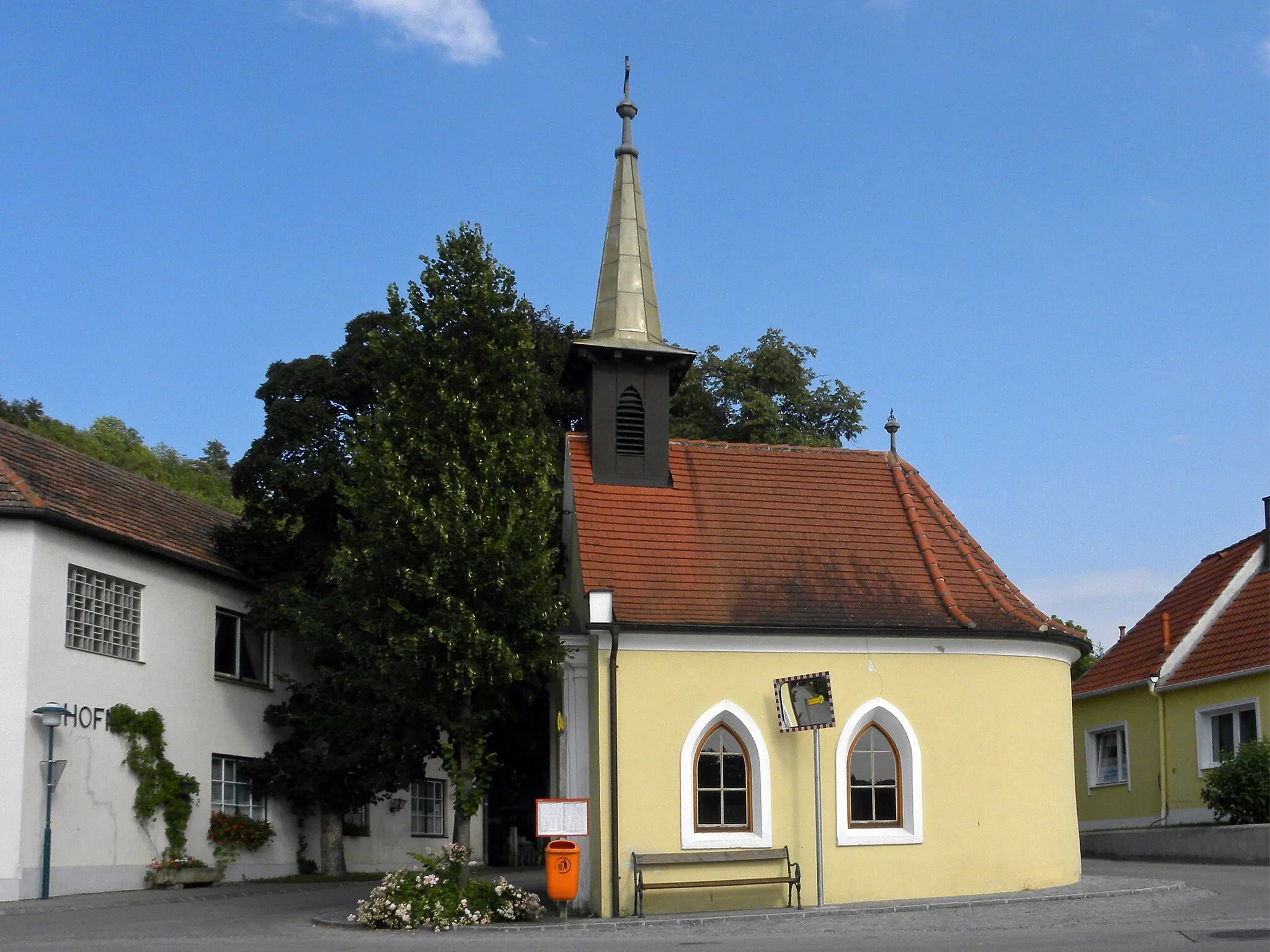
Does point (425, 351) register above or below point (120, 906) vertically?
above

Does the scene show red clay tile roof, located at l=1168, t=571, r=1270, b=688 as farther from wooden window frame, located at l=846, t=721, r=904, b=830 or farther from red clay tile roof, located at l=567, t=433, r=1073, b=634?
wooden window frame, located at l=846, t=721, r=904, b=830

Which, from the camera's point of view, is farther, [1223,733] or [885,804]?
[1223,733]

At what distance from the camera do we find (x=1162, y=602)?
3044 cm

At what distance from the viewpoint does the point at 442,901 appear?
1617 cm

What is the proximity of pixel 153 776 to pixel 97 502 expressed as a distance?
474cm

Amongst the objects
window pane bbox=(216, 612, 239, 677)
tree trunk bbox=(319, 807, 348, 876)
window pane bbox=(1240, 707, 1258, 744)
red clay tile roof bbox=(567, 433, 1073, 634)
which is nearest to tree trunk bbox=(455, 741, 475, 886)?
red clay tile roof bbox=(567, 433, 1073, 634)

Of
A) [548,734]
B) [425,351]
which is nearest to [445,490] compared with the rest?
[425,351]

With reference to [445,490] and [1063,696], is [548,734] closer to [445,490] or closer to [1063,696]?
[445,490]

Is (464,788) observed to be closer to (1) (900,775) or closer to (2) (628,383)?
(1) (900,775)

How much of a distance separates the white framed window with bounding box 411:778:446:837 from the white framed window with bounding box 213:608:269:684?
585 cm

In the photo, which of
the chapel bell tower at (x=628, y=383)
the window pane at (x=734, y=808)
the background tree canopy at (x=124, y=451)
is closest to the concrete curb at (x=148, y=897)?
the window pane at (x=734, y=808)

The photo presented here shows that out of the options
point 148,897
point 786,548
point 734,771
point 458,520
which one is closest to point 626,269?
point 786,548

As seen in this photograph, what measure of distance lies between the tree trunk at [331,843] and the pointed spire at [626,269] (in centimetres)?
1220

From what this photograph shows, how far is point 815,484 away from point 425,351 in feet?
21.2
